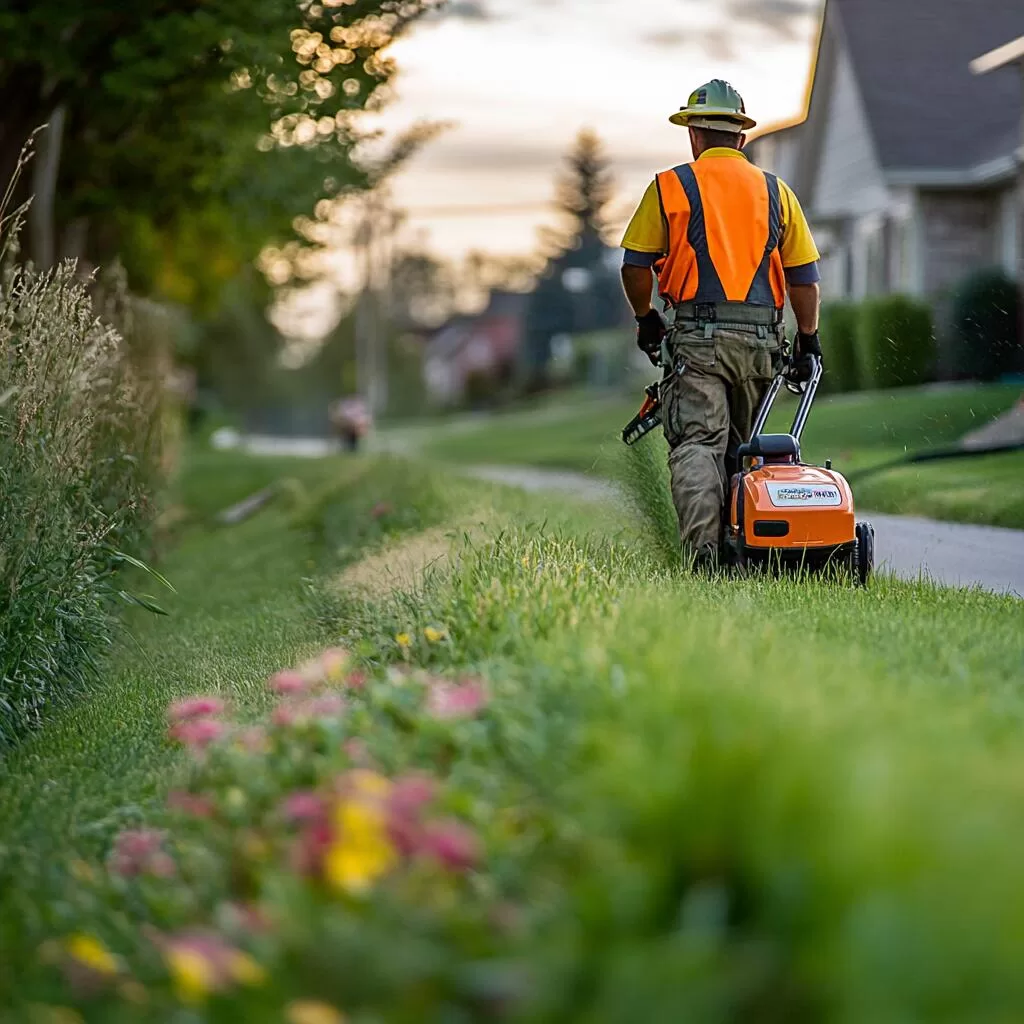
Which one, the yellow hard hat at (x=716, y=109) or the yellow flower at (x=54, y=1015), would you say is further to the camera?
the yellow hard hat at (x=716, y=109)

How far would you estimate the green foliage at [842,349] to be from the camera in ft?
86.5

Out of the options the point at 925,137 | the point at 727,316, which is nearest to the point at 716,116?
the point at 727,316

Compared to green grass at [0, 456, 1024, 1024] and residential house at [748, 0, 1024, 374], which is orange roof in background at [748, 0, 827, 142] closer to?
residential house at [748, 0, 1024, 374]

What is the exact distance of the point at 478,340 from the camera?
107938 mm

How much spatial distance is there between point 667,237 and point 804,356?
805mm

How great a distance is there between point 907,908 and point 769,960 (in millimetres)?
217

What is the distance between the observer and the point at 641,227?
736 centimetres

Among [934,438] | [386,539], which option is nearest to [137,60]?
[386,539]

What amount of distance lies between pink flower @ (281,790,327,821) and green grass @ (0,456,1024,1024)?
29 cm

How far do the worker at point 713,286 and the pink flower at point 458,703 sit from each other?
3.25 m

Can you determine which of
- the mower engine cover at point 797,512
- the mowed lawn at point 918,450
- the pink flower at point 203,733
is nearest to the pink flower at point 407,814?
the pink flower at point 203,733

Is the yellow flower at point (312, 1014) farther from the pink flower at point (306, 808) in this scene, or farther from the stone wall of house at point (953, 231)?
the stone wall of house at point (953, 231)

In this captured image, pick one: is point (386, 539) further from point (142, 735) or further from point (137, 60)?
point (137, 60)

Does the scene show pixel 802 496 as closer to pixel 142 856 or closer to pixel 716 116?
pixel 716 116
